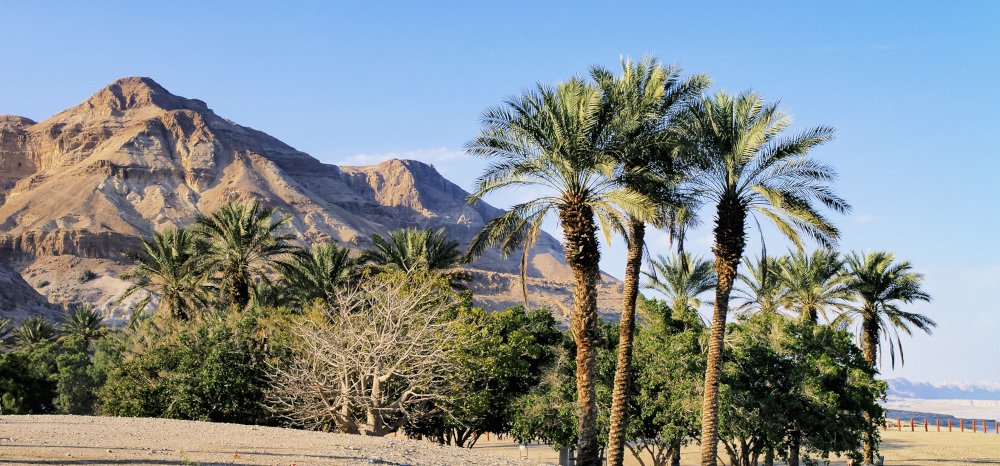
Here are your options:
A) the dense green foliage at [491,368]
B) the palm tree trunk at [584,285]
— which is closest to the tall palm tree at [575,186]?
the palm tree trunk at [584,285]

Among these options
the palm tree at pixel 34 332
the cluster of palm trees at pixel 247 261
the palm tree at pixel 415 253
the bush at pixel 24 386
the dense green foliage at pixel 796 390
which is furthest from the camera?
the palm tree at pixel 34 332

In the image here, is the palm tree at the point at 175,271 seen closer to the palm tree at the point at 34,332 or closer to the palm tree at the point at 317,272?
the palm tree at the point at 317,272

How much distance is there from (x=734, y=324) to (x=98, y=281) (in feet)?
446

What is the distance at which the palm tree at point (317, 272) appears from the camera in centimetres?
4041

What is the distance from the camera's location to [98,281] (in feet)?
488

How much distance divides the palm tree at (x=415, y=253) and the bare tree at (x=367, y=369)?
9.20 m

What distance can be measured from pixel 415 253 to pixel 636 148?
19.3 meters

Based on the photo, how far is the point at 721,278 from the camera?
2353 centimetres

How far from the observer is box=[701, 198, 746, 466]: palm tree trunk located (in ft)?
75.8

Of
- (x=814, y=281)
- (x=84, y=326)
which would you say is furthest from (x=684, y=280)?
(x=84, y=326)

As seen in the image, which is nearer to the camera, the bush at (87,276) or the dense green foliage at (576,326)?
the dense green foliage at (576,326)

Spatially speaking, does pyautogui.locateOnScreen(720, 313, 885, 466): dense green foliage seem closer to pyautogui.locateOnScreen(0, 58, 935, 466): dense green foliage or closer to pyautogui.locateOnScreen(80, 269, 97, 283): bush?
pyautogui.locateOnScreen(0, 58, 935, 466): dense green foliage

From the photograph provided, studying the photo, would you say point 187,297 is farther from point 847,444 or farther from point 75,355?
point 847,444

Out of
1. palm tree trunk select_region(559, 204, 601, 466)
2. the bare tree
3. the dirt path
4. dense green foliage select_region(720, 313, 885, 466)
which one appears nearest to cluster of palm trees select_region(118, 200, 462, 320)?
the bare tree
